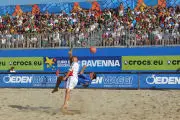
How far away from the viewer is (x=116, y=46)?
21406 millimetres

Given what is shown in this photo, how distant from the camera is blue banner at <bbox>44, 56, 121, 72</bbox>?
22130mm

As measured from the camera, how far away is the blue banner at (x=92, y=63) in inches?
871

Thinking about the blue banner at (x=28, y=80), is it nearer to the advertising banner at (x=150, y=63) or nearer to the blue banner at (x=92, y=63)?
the blue banner at (x=92, y=63)

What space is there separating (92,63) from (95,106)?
32.1ft

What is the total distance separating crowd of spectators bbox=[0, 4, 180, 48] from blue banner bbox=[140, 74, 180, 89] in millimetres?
2722

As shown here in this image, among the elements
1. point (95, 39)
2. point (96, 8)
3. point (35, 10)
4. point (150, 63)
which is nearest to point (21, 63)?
point (35, 10)

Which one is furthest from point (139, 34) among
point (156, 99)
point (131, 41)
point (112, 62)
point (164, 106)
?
point (164, 106)

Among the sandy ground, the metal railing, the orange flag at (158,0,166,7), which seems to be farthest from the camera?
the orange flag at (158,0,166,7)

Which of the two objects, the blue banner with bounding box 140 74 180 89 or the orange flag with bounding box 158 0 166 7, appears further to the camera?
the orange flag with bounding box 158 0 166 7

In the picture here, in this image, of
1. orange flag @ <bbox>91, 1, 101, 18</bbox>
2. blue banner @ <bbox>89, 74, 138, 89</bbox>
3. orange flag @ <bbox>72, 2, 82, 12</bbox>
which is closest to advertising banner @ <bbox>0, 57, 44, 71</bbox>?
orange flag @ <bbox>72, 2, 82, 12</bbox>

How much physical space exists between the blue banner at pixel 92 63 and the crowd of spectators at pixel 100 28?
89 centimetres

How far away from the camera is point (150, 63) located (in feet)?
70.3

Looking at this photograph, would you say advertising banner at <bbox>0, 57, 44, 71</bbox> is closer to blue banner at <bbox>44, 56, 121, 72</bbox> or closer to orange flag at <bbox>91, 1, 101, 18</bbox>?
blue banner at <bbox>44, 56, 121, 72</bbox>

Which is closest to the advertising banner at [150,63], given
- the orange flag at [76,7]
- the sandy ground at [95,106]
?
the sandy ground at [95,106]
